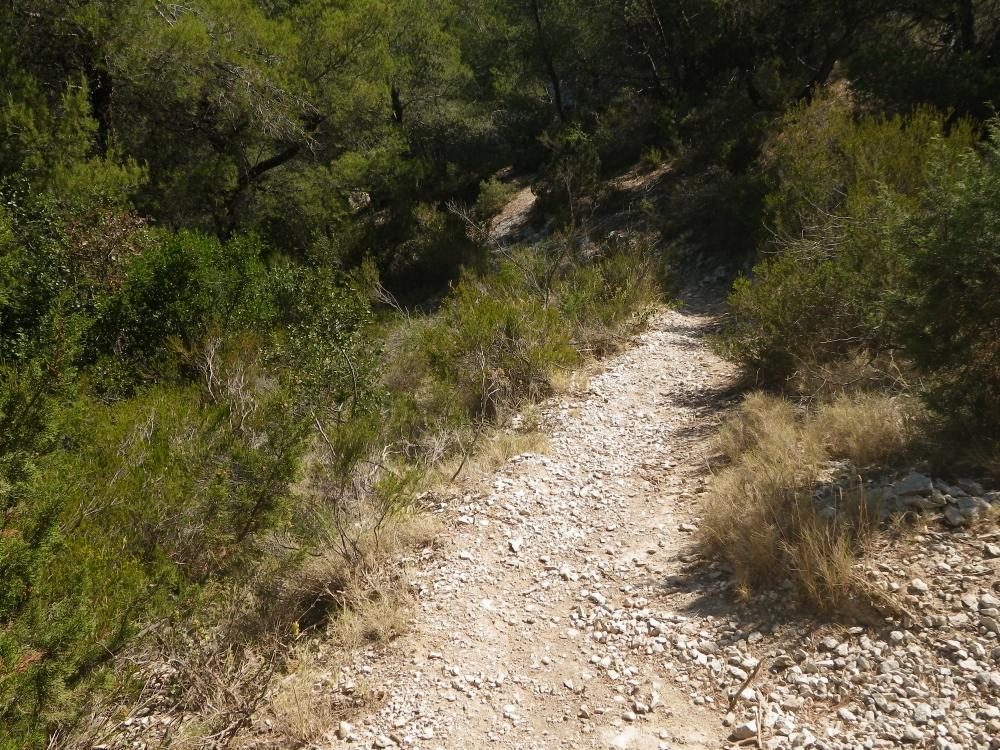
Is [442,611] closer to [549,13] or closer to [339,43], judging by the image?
[339,43]

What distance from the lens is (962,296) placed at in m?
3.72

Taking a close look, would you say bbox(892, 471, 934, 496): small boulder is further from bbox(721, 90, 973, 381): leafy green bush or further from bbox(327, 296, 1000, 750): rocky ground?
bbox(721, 90, 973, 381): leafy green bush

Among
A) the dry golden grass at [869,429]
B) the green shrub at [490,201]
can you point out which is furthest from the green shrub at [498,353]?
the green shrub at [490,201]

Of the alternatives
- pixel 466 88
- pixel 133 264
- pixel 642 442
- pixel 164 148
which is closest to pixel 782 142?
pixel 642 442

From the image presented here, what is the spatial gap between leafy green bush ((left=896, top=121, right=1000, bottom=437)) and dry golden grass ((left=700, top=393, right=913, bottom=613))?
393 mm

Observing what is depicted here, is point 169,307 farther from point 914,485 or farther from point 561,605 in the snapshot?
point 914,485

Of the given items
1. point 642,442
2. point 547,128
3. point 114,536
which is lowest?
point 642,442

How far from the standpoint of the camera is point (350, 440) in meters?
5.02

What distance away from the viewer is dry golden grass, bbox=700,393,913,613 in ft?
10.7

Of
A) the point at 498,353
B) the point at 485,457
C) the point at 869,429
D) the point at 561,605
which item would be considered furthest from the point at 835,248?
the point at 561,605

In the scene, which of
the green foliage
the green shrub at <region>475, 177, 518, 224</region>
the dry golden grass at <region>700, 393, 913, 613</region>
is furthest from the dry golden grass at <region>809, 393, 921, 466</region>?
the green shrub at <region>475, 177, 518, 224</region>

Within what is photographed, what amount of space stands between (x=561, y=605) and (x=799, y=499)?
150cm

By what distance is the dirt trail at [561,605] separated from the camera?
304 cm

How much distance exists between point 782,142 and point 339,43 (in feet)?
A: 29.6
